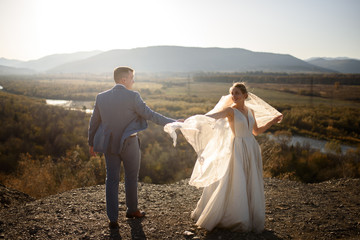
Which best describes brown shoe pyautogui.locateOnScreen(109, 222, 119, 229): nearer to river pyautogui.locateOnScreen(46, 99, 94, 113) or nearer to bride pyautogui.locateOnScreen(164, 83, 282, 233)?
bride pyautogui.locateOnScreen(164, 83, 282, 233)

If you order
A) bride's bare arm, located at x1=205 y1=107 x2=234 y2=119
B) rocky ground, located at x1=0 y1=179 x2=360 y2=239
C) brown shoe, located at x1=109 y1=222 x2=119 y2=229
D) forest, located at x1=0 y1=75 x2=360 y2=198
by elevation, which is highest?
bride's bare arm, located at x1=205 y1=107 x2=234 y2=119

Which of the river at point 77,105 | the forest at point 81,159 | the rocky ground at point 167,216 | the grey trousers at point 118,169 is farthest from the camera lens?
the river at point 77,105

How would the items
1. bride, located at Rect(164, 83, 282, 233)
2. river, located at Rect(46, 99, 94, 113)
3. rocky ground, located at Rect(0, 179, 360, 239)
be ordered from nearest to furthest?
bride, located at Rect(164, 83, 282, 233) → rocky ground, located at Rect(0, 179, 360, 239) → river, located at Rect(46, 99, 94, 113)

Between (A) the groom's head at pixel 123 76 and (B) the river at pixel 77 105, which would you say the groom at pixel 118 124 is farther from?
(B) the river at pixel 77 105

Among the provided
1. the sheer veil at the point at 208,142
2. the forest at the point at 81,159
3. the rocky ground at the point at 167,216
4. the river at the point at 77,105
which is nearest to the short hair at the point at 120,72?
the sheer veil at the point at 208,142

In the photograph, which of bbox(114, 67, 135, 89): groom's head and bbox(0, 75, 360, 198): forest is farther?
bbox(0, 75, 360, 198): forest

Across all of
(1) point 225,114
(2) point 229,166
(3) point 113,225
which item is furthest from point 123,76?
(3) point 113,225

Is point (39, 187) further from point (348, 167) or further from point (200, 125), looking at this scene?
point (348, 167)

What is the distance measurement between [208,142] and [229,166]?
534mm

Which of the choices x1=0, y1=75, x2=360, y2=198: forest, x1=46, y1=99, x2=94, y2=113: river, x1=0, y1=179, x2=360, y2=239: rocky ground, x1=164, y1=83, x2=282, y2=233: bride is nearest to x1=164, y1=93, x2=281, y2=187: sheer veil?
x1=164, y1=83, x2=282, y2=233: bride

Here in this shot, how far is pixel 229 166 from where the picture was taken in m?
3.93

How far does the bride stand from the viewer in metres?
3.85

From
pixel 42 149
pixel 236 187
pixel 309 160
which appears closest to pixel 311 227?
pixel 236 187

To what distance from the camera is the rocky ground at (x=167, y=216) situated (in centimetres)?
396
